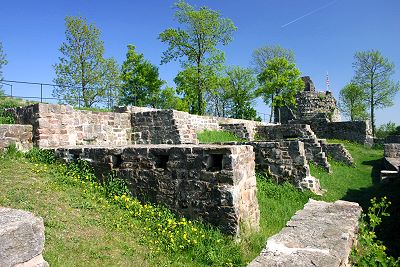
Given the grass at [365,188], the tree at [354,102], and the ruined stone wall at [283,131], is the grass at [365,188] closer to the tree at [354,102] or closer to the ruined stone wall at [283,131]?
the ruined stone wall at [283,131]

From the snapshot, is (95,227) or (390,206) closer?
(95,227)

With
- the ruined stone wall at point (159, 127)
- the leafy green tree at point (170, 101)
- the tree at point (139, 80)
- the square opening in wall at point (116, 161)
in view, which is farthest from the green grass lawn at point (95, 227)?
the leafy green tree at point (170, 101)

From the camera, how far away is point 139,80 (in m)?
32.2

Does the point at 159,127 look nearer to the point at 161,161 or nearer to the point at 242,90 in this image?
the point at 161,161

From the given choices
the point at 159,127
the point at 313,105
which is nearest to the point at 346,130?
the point at 313,105

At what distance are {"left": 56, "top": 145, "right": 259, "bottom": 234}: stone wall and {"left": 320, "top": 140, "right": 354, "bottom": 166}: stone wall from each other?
11.8m

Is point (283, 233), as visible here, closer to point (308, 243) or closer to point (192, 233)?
point (308, 243)

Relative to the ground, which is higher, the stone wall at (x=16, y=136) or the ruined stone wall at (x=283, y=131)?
the ruined stone wall at (x=283, y=131)

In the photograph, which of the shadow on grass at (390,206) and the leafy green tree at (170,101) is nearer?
the shadow on grass at (390,206)

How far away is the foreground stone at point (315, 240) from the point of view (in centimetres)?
324

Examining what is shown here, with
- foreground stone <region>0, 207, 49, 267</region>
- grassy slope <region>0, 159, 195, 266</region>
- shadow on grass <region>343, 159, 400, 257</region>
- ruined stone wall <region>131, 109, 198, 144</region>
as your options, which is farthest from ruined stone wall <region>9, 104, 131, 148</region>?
shadow on grass <region>343, 159, 400, 257</region>

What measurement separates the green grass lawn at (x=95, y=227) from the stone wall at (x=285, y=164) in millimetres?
1812

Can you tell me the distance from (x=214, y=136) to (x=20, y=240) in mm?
15082

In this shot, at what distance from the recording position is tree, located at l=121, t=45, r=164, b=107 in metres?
32.5
